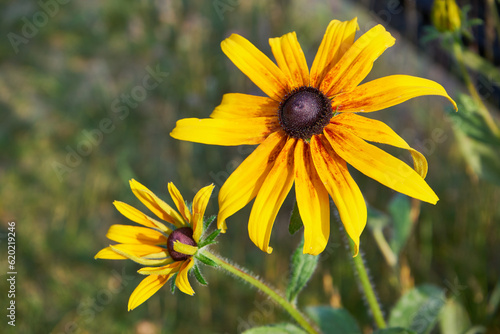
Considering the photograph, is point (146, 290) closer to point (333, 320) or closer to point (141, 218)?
point (141, 218)

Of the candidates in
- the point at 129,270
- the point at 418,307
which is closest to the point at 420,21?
the point at 418,307

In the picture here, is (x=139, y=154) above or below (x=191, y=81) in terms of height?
below

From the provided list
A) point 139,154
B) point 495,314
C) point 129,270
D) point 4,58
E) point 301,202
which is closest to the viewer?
point 301,202

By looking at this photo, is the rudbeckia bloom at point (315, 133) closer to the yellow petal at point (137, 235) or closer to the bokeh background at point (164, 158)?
the yellow petal at point (137, 235)

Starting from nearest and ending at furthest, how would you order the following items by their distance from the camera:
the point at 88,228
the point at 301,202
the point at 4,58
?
the point at 301,202 < the point at 88,228 < the point at 4,58

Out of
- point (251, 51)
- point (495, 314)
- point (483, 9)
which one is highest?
point (483, 9)

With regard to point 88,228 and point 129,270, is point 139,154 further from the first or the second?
point 129,270

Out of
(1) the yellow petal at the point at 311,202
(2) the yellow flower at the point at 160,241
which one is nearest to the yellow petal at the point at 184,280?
(2) the yellow flower at the point at 160,241
